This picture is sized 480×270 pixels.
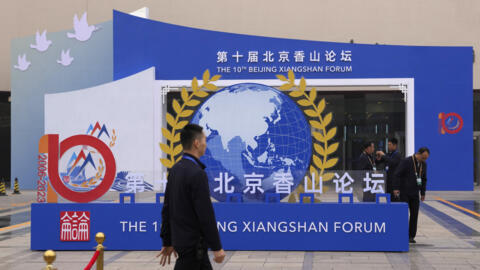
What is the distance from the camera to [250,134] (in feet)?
35.6

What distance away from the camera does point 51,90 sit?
2611 cm

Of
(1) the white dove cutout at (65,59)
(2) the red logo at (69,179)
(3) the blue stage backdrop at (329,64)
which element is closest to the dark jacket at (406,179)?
(2) the red logo at (69,179)

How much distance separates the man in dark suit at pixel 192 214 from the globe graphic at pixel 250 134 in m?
5.45

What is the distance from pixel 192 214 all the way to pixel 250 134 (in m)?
6.06

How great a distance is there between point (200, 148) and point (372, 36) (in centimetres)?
2583

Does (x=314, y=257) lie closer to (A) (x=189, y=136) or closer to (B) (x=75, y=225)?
(B) (x=75, y=225)

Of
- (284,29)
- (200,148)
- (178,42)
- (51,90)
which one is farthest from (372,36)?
(200,148)

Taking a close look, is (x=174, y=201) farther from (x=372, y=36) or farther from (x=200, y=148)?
(x=372, y=36)

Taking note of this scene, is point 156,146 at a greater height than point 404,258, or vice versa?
point 156,146

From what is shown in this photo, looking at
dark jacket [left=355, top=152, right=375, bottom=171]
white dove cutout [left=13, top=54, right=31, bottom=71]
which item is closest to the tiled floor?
dark jacket [left=355, top=152, right=375, bottom=171]

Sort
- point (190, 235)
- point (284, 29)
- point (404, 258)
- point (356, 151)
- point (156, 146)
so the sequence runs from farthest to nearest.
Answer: point (284, 29) → point (356, 151) → point (156, 146) → point (404, 258) → point (190, 235)

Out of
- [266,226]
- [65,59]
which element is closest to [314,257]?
[266,226]

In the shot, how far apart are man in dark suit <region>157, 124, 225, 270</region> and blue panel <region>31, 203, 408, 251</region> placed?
496cm

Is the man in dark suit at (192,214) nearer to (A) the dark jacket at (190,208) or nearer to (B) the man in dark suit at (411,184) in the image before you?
(A) the dark jacket at (190,208)
